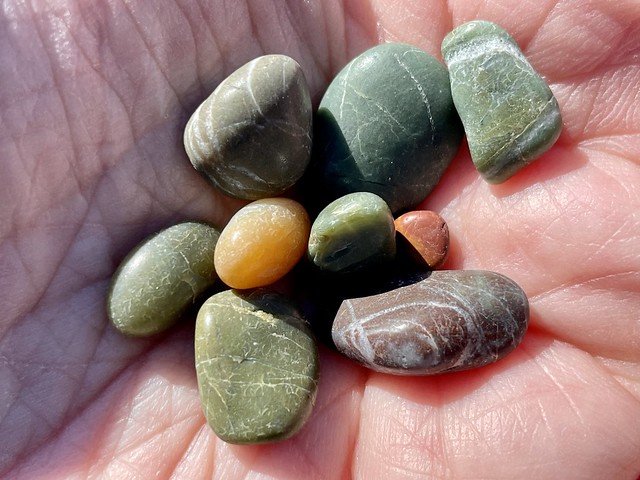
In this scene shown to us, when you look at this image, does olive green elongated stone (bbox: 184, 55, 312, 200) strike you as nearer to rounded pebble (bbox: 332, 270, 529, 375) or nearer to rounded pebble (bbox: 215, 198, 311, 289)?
rounded pebble (bbox: 215, 198, 311, 289)

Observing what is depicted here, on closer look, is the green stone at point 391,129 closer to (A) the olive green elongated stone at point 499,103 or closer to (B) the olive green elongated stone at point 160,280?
(A) the olive green elongated stone at point 499,103

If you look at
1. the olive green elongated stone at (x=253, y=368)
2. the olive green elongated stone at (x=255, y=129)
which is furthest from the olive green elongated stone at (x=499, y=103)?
the olive green elongated stone at (x=253, y=368)

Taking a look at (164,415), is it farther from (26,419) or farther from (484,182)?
(484,182)

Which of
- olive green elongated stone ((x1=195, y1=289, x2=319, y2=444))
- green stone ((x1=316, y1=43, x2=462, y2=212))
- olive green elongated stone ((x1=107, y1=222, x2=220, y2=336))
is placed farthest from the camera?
green stone ((x1=316, y1=43, x2=462, y2=212))

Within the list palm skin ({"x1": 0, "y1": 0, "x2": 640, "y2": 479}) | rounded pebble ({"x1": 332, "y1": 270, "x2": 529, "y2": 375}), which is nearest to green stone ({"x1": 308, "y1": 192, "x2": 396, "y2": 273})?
rounded pebble ({"x1": 332, "y1": 270, "x2": 529, "y2": 375})

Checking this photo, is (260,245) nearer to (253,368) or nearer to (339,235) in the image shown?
(339,235)

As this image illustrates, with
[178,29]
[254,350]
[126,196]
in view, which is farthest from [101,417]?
[178,29]
